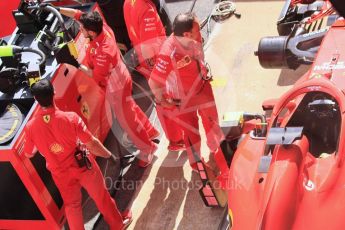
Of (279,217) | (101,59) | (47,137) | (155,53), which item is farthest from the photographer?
(155,53)

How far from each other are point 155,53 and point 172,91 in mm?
1017


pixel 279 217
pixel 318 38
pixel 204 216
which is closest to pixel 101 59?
pixel 204 216

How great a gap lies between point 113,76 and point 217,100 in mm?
1617

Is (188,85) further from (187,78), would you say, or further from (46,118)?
(46,118)

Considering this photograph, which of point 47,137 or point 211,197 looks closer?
point 47,137

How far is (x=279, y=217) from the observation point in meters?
3.15

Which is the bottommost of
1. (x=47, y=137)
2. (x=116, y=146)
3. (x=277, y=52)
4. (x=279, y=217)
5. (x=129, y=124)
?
(x=116, y=146)

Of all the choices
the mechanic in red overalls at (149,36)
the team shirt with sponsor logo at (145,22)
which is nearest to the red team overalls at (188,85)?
the mechanic in red overalls at (149,36)

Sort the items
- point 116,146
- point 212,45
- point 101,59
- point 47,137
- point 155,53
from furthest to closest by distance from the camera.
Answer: point 212,45 < point 116,146 < point 155,53 < point 101,59 < point 47,137

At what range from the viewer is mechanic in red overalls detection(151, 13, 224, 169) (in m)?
4.87

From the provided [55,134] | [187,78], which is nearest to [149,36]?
[187,78]

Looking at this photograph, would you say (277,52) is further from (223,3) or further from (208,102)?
(223,3)

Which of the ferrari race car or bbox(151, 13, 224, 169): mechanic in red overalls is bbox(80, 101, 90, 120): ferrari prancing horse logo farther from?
the ferrari race car

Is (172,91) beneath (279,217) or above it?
beneath
